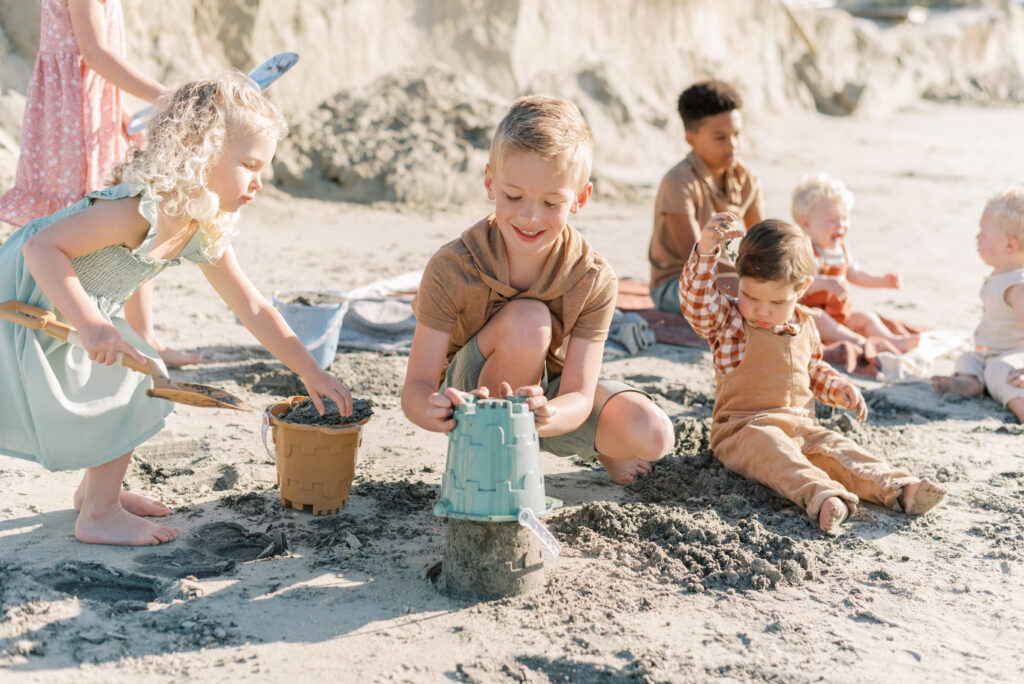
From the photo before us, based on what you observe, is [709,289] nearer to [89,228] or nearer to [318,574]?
[318,574]

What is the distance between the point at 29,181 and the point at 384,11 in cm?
641

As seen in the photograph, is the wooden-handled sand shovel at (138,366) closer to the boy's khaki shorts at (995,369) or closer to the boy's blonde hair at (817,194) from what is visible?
the boy's khaki shorts at (995,369)

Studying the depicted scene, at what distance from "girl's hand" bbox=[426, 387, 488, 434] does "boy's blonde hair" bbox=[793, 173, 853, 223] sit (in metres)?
3.16

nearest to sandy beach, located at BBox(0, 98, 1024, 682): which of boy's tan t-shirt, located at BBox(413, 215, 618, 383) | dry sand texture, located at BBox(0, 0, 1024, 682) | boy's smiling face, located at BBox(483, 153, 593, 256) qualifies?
dry sand texture, located at BBox(0, 0, 1024, 682)

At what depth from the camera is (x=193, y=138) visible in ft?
8.73

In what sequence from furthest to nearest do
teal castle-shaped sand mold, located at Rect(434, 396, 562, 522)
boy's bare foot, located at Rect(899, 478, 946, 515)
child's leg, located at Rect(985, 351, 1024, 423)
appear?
1. child's leg, located at Rect(985, 351, 1024, 423)
2. boy's bare foot, located at Rect(899, 478, 946, 515)
3. teal castle-shaped sand mold, located at Rect(434, 396, 562, 522)

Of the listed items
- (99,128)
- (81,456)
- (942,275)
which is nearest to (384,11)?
(942,275)

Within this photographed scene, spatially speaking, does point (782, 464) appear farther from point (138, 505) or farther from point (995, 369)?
point (138, 505)

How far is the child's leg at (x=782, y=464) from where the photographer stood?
121 inches

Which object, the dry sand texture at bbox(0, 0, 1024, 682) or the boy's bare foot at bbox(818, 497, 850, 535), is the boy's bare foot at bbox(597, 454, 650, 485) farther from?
the boy's bare foot at bbox(818, 497, 850, 535)

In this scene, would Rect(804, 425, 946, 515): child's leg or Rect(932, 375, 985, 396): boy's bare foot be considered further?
Rect(932, 375, 985, 396): boy's bare foot

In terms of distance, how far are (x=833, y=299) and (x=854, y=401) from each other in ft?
6.06

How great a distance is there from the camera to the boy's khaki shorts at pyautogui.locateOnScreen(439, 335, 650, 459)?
2.91 m

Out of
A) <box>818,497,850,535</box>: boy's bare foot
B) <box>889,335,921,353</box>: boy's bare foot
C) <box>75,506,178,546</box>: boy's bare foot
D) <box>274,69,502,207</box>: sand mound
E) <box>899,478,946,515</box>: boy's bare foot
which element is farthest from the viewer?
<box>274,69,502,207</box>: sand mound
